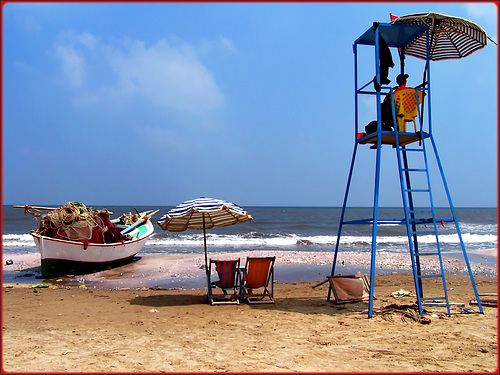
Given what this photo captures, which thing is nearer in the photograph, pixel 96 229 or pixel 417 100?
pixel 417 100

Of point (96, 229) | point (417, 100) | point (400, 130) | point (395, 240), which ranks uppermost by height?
point (417, 100)

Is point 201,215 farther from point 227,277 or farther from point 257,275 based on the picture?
point 257,275

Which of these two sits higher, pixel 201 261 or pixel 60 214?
pixel 60 214

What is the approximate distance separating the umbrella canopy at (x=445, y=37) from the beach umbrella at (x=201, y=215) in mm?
4645

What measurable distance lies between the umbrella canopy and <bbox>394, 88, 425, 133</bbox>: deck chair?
1.20 meters

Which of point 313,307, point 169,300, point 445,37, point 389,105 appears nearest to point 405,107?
point 389,105

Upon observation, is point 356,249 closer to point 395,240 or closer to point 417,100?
point 395,240

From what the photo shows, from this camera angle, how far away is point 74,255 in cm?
1357

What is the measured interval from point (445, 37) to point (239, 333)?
21.8 ft

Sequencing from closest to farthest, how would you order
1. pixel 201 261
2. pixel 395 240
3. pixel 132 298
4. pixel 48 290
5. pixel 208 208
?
1. pixel 208 208
2. pixel 132 298
3. pixel 48 290
4. pixel 201 261
5. pixel 395 240

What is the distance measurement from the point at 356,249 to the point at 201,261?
1031cm

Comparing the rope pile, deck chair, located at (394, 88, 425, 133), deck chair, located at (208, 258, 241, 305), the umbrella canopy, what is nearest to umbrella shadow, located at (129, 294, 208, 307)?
deck chair, located at (208, 258, 241, 305)

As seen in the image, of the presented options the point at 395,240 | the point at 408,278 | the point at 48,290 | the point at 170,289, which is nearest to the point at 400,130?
the point at 408,278

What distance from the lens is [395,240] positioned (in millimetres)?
28391
